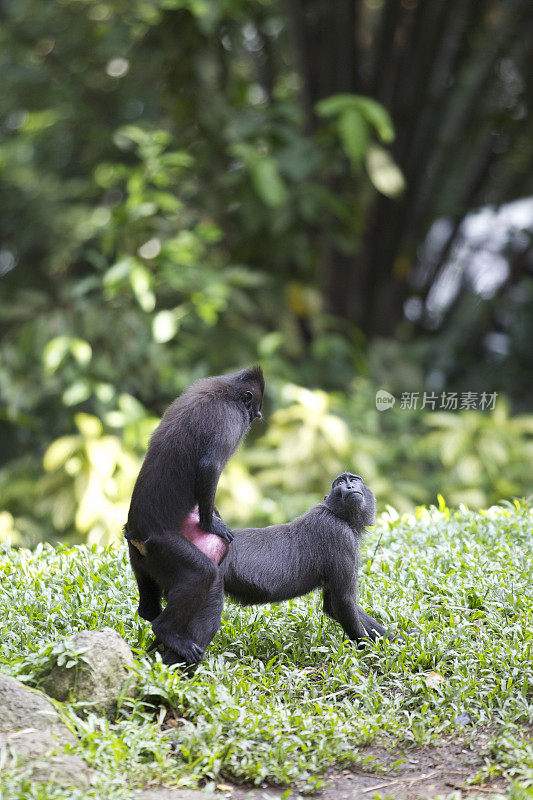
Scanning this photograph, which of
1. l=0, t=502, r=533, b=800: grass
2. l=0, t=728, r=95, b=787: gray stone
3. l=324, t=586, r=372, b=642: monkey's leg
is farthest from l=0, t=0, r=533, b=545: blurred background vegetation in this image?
l=0, t=728, r=95, b=787: gray stone

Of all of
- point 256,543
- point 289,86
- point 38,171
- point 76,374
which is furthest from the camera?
point 289,86

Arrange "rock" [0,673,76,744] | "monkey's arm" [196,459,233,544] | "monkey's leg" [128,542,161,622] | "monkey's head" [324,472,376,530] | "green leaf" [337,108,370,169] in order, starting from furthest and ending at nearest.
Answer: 1. "green leaf" [337,108,370,169]
2. "monkey's head" [324,472,376,530]
3. "monkey's leg" [128,542,161,622]
4. "monkey's arm" [196,459,233,544]
5. "rock" [0,673,76,744]

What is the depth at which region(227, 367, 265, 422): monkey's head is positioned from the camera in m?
3.75

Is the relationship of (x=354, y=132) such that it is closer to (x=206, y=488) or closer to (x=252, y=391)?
(x=252, y=391)

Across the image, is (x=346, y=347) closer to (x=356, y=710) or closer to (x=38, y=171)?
(x=38, y=171)

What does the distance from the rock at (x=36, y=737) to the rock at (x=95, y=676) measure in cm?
14

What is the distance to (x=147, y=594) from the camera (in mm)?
3742

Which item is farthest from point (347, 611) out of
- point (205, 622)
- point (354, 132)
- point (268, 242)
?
point (268, 242)

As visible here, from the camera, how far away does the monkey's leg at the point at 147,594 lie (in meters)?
3.70

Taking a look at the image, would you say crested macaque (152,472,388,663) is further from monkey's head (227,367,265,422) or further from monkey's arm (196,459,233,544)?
monkey's head (227,367,265,422)

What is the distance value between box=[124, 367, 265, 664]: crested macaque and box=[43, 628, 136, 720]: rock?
0.22m

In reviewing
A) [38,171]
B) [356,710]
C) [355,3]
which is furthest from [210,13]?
[356,710]

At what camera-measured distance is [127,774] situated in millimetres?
2926

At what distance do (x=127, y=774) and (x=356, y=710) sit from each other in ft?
3.29
